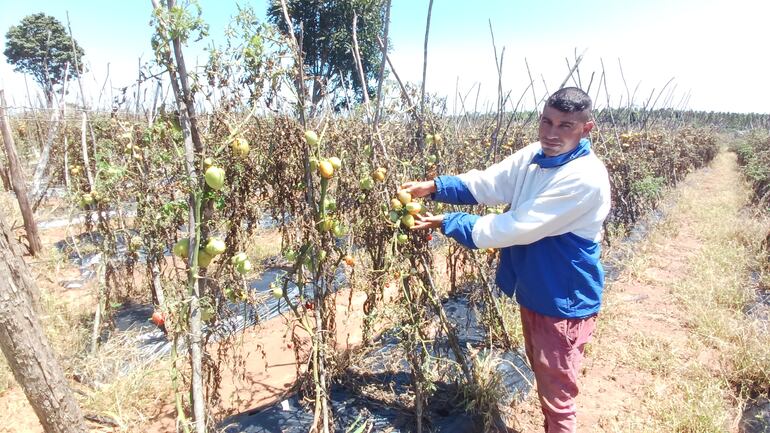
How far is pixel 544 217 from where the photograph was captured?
65.3 inches

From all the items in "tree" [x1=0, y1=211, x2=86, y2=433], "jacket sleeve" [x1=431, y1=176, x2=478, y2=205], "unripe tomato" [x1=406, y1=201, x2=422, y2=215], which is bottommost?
"tree" [x1=0, y1=211, x2=86, y2=433]

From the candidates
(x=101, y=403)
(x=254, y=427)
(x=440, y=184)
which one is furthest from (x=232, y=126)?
(x=101, y=403)

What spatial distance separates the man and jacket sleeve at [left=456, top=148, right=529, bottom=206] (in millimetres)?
80

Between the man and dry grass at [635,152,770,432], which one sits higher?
the man

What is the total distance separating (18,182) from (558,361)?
4834 millimetres

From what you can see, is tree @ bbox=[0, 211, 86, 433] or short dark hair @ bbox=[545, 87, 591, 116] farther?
short dark hair @ bbox=[545, 87, 591, 116]

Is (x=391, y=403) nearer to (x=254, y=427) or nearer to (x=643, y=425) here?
(x=254, y=427)

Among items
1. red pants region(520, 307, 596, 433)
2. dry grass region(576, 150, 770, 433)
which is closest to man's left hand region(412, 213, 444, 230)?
red pants region(520, 307, 596, 433)

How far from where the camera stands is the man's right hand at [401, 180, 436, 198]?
1.99 m

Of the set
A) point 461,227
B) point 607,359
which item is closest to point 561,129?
point 461,227

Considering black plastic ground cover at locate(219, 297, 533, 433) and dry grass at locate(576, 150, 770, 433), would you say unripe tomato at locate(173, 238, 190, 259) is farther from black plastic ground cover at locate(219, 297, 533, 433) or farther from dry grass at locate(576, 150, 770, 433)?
dry grass at locate(576, 150, 770, 433)

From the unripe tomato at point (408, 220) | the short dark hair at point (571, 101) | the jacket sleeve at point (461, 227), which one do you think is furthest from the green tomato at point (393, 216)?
the short dark hair at point (571, 101)

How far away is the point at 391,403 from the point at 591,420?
108 centimetres

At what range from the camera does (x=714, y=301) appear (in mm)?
3639
